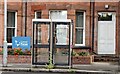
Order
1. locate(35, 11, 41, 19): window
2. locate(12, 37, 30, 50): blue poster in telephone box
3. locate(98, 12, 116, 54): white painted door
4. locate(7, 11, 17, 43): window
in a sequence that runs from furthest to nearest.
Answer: locate(7, 11, 17, 43): window, locate(35, 11, 41, 19): window, locate(98, 12, 116, 54): white painted door, locate(12, 37, 30, 50): blue poster in telephone box

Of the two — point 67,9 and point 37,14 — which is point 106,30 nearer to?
point 67,9

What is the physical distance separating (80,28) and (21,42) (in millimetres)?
4935

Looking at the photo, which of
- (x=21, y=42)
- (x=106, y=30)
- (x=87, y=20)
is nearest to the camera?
(x=21, y=42)

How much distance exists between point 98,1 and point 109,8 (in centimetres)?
90

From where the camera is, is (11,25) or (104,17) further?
Answer: (11,25)

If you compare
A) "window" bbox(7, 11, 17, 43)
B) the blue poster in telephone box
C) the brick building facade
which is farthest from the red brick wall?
the blue poster in telephone box

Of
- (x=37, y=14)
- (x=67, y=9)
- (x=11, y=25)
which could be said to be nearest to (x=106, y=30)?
(x=67, y=9)

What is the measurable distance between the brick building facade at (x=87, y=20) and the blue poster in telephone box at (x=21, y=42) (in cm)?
259

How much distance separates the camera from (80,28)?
26.5 m

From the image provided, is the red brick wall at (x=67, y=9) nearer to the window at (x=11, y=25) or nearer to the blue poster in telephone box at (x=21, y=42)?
the window at (x=11, y=25)

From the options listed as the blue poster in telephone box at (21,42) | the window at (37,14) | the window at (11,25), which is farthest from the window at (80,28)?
the window at (11,25)

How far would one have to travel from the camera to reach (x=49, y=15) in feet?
86.2

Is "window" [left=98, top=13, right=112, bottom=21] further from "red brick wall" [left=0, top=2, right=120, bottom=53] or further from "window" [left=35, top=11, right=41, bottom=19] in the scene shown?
"window" [left=35, top=11, right=41, bottom=19]

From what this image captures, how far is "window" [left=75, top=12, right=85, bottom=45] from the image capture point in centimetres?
2642
